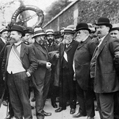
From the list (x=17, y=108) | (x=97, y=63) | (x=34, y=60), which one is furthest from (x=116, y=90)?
(x=17, y=108)

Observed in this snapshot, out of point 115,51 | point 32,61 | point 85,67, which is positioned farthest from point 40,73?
point 115,51

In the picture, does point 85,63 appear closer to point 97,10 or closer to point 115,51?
point 115,51

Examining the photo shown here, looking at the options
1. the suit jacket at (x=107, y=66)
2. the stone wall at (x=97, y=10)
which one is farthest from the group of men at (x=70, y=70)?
the stone wall at (x=97, y=10)

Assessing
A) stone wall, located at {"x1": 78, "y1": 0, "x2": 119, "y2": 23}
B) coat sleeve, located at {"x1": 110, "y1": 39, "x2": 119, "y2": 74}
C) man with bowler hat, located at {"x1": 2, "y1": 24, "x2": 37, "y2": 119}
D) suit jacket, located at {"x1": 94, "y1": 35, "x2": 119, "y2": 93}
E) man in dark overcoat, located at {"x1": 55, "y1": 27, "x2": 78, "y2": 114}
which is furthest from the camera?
stone wall, located at {"x1": 78, "y1": 0, "x2": 119, "y2": 23}

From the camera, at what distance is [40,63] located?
16.0ft

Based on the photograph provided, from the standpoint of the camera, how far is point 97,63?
379cm

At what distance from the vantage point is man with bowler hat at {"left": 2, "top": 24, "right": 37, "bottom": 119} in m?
4.36

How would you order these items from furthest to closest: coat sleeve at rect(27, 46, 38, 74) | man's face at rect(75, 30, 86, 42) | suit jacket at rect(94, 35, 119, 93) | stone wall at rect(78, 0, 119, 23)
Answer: stone wall at rect(78, 0, 119, 23) < man's face at rect(75, 30, 86, 42) < coat sleeve at rect(27, 46, 38, 74) < suit jacket at rect(94, 35, 119, 93)

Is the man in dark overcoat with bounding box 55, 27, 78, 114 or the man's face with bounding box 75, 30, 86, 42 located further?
the man in dark overcoat with bounding box 55, 27, 78, 114

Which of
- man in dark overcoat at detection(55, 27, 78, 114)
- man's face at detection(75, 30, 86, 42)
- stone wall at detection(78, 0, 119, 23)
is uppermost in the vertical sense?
stone wall at detection(78, 0, 119, 23)

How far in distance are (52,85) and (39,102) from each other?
4.60 ft

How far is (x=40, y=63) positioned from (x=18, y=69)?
658mm

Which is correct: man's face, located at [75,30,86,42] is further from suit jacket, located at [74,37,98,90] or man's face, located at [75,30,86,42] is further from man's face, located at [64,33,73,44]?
man's face, located at [64,33,73,44]

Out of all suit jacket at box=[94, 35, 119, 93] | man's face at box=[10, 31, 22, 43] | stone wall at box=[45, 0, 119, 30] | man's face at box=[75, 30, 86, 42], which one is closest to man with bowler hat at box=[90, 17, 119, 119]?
suit jacket at box=[94, 35, 119, 93]
